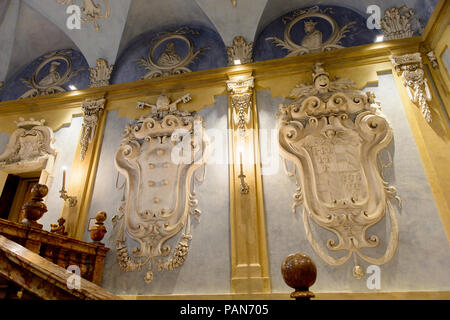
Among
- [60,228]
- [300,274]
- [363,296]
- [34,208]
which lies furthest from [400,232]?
[60,228]

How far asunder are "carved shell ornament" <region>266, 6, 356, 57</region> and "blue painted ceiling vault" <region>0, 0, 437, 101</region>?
0.07 metres

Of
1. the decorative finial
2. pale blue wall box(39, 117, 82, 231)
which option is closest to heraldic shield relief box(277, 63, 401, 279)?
the decorative finial

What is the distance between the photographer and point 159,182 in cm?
469

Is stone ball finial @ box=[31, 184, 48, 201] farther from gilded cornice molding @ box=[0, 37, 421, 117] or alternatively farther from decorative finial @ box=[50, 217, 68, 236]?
gilded cornice molding @ box=[0, 37, 421, 117]

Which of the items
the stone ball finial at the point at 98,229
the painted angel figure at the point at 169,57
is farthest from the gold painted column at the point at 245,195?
the stone ball finial at the point at 98,229

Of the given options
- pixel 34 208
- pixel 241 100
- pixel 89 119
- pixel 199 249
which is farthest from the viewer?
pixel 89 119

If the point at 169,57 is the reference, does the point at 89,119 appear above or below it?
below

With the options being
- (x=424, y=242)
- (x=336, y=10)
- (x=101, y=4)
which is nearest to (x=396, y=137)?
(x=424, y=242)

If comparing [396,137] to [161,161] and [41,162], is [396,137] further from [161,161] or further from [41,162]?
[41,162]

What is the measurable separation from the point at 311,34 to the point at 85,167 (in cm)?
471

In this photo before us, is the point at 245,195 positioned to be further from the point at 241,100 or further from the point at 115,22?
the point at 115,22

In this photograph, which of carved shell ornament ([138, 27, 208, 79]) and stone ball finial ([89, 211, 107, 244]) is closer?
stone ball finial ([89, 211, 107, 244])

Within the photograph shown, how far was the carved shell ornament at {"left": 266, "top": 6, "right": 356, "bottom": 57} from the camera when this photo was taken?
5.22 meters

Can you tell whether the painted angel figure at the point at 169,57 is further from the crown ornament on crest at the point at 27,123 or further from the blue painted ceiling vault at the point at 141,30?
the crown ornament on crest at the point at 27,123
